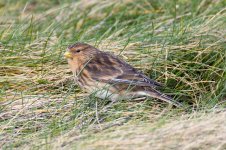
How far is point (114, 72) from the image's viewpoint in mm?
6801

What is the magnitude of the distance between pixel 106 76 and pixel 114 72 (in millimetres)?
84

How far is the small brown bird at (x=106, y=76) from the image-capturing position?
657cm

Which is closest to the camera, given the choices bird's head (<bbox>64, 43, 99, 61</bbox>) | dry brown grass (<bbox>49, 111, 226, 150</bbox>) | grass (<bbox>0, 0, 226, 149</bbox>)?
dry brown grass (<bbox>49, 111, 226, 150</bbox>)

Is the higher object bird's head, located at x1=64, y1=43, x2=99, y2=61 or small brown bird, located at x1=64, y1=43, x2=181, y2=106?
bird's head, located at x1=64, y1=43, x2=99, y2=61

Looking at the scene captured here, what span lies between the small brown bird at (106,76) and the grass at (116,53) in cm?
11

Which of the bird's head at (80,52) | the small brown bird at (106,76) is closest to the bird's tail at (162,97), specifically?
the small brown bird at (106,76)

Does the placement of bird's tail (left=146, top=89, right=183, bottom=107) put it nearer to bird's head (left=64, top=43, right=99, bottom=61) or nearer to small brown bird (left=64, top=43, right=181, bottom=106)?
small brown bird (left=64, top=43, right=181, bottom=106)

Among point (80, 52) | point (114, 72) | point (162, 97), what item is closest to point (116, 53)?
point (80, 52)

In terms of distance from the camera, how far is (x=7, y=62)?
7246 mm

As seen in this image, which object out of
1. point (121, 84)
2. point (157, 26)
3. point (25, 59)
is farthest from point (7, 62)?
point (157, 26)

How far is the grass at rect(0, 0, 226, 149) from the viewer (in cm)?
602

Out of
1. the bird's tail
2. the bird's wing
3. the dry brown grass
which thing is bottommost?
the bird's tail

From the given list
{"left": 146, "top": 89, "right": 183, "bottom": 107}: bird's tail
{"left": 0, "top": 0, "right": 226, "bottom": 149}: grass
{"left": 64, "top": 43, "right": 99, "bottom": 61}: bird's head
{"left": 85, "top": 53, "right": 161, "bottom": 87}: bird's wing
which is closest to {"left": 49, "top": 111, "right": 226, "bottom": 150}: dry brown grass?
{"left": 0, "top": 0, "right": 226, "bottom": 149}: grass

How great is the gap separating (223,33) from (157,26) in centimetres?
97
